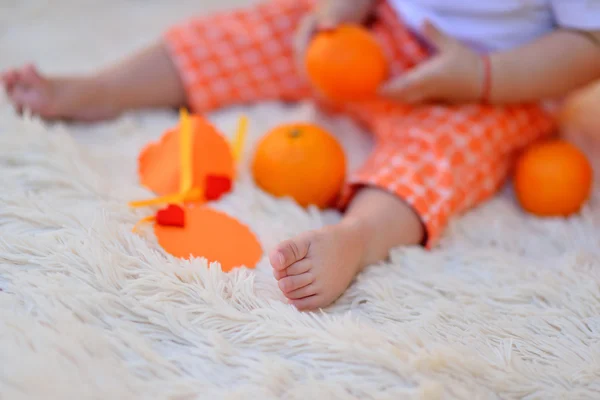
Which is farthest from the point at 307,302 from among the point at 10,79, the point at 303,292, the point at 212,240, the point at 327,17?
the point at 10,79

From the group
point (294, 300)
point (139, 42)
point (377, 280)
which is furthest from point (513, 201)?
point (139, 42)

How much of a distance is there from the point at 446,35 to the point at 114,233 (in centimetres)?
57

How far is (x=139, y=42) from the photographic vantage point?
4.09 ft

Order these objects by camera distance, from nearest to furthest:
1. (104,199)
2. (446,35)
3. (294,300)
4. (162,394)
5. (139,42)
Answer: (162,394), (294,300), (104,199), (446,35), (139,42)

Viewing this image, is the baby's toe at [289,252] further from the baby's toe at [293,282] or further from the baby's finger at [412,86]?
the baby's finger at [412,86]

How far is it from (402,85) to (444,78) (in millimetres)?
61

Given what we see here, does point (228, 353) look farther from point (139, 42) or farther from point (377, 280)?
point (139, 42)

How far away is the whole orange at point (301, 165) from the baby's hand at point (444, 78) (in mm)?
147

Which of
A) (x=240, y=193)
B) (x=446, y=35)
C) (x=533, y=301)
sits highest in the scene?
(x=446, y=35)

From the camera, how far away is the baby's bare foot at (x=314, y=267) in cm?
57

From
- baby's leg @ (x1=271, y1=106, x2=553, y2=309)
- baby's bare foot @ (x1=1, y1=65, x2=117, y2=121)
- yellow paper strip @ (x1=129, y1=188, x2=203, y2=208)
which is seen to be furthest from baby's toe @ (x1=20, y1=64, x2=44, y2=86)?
baby's leg @ (x1=271, y1=106, x2=553, y2=309)

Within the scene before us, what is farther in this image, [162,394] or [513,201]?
[513,201]

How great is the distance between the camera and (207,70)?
0.99 metres

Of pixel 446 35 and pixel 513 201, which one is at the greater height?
pixel 446 35
